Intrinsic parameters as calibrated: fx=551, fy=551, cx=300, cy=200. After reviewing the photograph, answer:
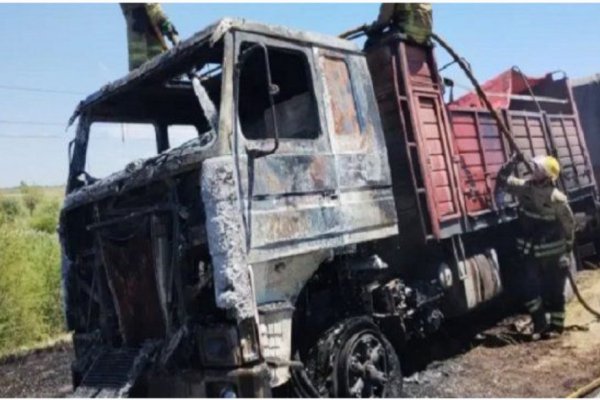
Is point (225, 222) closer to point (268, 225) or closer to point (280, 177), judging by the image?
point (268, 225)

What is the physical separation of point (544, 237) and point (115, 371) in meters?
4.47

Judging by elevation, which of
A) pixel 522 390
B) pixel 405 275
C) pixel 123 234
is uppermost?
pixel 123 234

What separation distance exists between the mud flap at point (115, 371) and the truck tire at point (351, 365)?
89 centimetres

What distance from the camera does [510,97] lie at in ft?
21.2

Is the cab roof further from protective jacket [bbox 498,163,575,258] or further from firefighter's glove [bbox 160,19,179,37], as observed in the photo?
protective jacket [bbox 498,163,575,258]

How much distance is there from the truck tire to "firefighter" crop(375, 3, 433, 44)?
101 inches

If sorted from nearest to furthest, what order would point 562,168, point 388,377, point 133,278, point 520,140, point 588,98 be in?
point 133,278
point 388,377
point 520,140
point 562,168
point 588,98

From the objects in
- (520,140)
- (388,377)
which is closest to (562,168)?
(520,140)

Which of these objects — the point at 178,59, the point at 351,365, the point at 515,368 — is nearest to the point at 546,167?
the point at 515,368

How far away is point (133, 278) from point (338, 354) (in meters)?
1.36

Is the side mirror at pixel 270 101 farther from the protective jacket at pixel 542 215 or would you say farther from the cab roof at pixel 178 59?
the protective jacket at pixel 542 215

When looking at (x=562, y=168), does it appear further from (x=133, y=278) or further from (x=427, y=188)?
(x=133, y=278)

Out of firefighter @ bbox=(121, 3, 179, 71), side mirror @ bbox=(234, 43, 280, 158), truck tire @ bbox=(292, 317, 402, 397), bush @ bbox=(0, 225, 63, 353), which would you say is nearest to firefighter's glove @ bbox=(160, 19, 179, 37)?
firefighter @ bbox=(121, 3, 179, 71)

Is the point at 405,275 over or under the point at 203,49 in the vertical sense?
under
